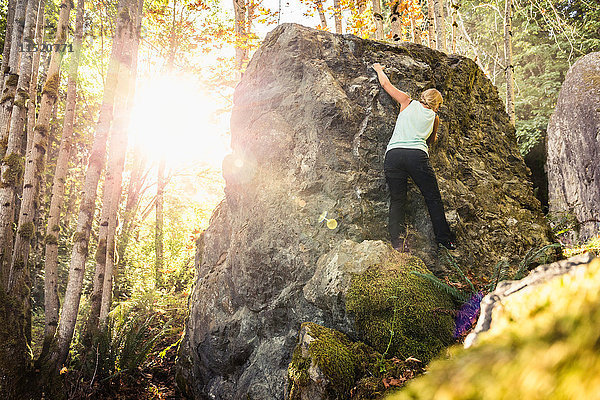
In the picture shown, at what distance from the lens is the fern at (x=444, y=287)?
307cm

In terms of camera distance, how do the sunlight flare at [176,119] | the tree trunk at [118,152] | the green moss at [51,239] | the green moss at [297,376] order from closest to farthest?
the green moss at [297,376] → the green moss at [51,239] → the tree trunk at [118,152] → the sunlight flare at [176,119]

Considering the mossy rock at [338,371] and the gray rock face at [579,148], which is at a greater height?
the gray rock face at [579,148]

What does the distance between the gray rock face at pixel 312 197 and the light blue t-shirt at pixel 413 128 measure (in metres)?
0.32

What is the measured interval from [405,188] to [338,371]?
223cm

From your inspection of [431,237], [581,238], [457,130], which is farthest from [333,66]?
[581,238]

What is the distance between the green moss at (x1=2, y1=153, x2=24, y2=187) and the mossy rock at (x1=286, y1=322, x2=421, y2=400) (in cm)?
436

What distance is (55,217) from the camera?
5.41 meters

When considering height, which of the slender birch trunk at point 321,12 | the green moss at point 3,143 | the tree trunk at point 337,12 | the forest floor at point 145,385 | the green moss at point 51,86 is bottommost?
the forest floor at point 145,385

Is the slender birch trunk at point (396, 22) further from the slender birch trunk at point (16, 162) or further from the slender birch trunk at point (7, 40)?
the slender birch trunk at point (7, 40)

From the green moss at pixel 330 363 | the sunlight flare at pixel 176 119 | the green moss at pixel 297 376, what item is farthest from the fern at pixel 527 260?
the sunlight flare at pixel 176 119

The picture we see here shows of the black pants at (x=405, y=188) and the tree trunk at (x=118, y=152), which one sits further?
the tree trunk at (x=118, y=152)

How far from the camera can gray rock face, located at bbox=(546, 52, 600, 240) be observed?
27.0 ft

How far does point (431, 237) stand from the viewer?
410cm

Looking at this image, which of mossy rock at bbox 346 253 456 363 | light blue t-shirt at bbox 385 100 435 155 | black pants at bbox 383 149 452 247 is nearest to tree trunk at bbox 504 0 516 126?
light blue t-shirt at bbox 385 100 435 155
